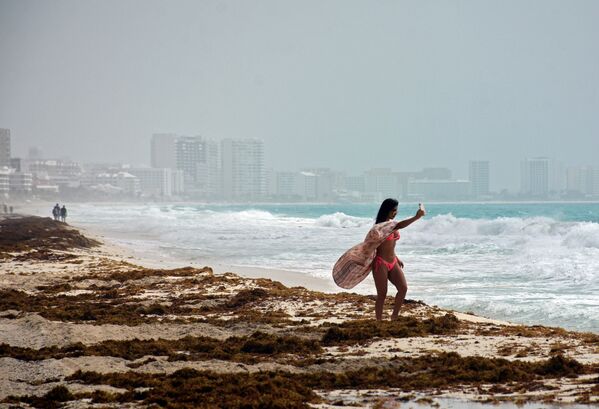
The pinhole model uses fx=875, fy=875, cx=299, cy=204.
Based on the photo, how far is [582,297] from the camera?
584 inches

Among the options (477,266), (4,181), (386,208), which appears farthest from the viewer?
(4,181)

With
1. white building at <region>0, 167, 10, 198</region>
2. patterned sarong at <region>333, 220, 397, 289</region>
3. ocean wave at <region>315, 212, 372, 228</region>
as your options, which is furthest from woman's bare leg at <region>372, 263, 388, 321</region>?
white building at <region>0, 167, 10, 198</region>

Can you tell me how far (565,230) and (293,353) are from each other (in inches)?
1418

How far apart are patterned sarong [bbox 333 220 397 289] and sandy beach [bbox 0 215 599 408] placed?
0.52 meters

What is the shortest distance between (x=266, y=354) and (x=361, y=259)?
207 centimetres

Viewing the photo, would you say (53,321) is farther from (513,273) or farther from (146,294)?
(513,273)

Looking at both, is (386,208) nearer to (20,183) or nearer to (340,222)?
(340,222)

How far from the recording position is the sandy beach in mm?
6504

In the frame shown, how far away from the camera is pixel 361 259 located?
1009cm

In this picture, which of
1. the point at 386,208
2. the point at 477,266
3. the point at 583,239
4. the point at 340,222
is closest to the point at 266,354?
the point at 386,208

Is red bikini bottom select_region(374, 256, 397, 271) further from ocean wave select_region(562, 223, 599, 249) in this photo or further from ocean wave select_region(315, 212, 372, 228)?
ocean wave select_region(315, 212, 372, 228)

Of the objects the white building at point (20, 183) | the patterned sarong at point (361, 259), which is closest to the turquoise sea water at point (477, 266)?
the patterned sarong at point (361, 259)

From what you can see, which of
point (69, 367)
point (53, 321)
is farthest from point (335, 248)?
point (69, 367)

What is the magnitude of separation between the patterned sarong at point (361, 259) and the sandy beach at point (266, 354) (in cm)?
52
